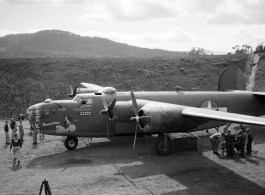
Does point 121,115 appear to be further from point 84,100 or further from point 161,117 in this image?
point 84,100

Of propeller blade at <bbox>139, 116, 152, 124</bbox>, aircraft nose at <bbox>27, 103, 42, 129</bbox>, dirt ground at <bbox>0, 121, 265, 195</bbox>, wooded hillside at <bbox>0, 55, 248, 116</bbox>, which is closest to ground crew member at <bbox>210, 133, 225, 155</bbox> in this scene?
dirt ground at <bbox>0, 121, 265, 195</bbox>

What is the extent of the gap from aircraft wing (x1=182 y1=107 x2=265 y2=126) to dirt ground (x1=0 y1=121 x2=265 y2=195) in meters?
2.31

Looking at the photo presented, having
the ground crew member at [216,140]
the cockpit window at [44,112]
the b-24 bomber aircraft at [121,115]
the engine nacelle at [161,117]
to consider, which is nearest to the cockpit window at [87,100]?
the b-24 bomber aircraft at [121,115]

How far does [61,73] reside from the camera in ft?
124

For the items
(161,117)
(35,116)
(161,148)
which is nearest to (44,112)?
(35,116)

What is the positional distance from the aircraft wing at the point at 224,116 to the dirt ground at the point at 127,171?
231cm

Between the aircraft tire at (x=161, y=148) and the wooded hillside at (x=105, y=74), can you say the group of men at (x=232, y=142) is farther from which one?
the wooded hillside at (x=105, y=74)

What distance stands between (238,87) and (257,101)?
227 centimetres

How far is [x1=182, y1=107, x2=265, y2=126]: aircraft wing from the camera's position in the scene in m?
10.2

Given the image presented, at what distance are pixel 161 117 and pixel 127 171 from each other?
2.99 meters

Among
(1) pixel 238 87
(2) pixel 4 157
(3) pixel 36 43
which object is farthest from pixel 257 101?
(3) pixel 36 43

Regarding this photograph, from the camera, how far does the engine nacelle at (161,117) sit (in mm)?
13141

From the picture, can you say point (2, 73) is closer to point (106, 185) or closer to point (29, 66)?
point (29, 66)

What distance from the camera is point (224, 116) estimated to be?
11422 millimetres
